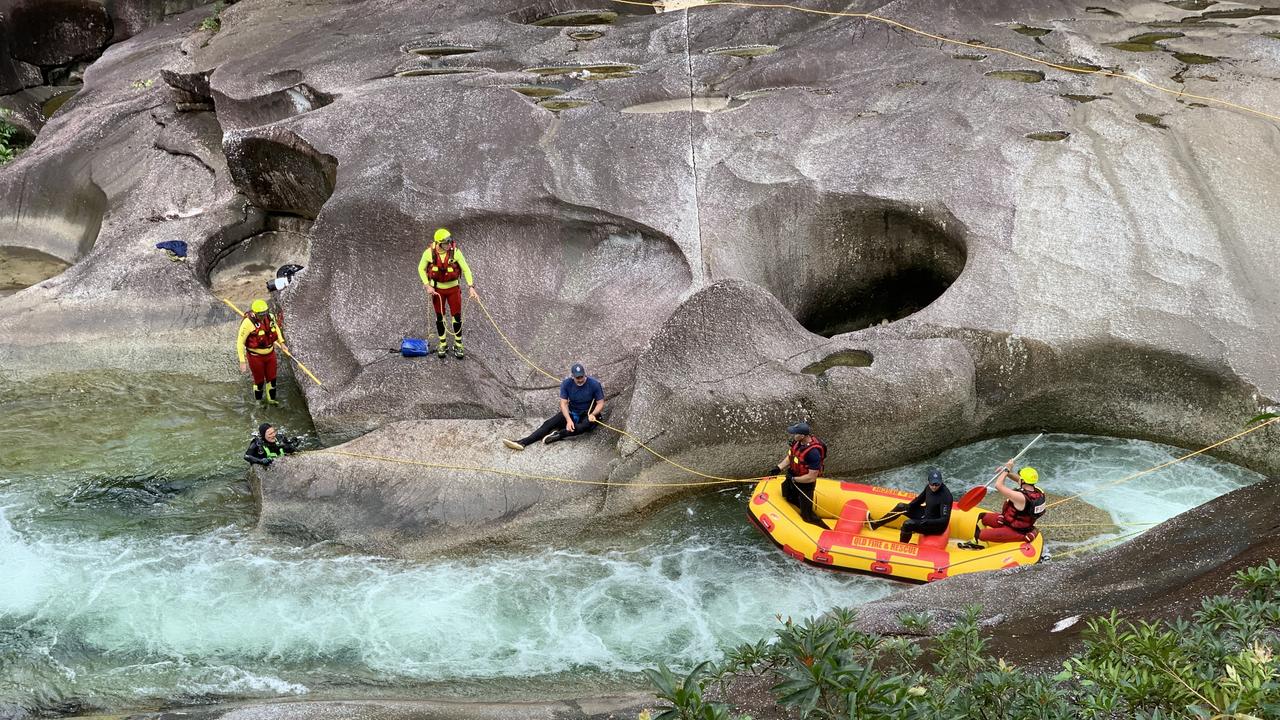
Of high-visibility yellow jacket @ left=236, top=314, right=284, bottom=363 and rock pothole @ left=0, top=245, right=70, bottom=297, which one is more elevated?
high-visibility yellow jacket @ left=236, top=314, right=284, bottom=363

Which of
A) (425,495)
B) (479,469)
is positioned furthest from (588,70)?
(425,495)

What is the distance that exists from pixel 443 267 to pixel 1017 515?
20.8 ft

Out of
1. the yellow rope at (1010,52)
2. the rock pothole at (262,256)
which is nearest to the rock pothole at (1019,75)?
the yellow rope at (1010,52)

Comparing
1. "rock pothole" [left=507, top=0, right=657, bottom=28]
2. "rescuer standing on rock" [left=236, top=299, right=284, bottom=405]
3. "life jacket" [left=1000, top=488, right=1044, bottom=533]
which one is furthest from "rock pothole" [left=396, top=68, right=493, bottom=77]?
"life jacket" [left=1000, top=488, right=1044, bottom=533]

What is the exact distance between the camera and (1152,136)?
42.7ft

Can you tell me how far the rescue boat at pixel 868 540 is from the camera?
9703 millimetres

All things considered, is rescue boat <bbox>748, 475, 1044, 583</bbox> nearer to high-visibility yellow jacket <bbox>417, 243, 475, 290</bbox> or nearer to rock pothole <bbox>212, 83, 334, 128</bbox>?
high-visibility yellow jacket <bbox>417, 243, 475, 290</bbox>

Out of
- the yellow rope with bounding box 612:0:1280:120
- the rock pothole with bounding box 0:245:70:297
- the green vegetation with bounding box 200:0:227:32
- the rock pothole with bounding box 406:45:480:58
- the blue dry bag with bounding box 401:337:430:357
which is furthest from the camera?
the green vegetation with bounding box 200:0:227:32

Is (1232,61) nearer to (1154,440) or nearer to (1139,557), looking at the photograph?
(1154,440)

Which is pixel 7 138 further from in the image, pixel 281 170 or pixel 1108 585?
pixel 1108 585

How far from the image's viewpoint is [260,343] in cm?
1240

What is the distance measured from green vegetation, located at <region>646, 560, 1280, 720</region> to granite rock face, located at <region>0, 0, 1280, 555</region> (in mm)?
5290

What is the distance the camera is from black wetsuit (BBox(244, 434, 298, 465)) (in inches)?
424

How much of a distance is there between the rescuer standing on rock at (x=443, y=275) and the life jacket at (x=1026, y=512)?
5.92 m
